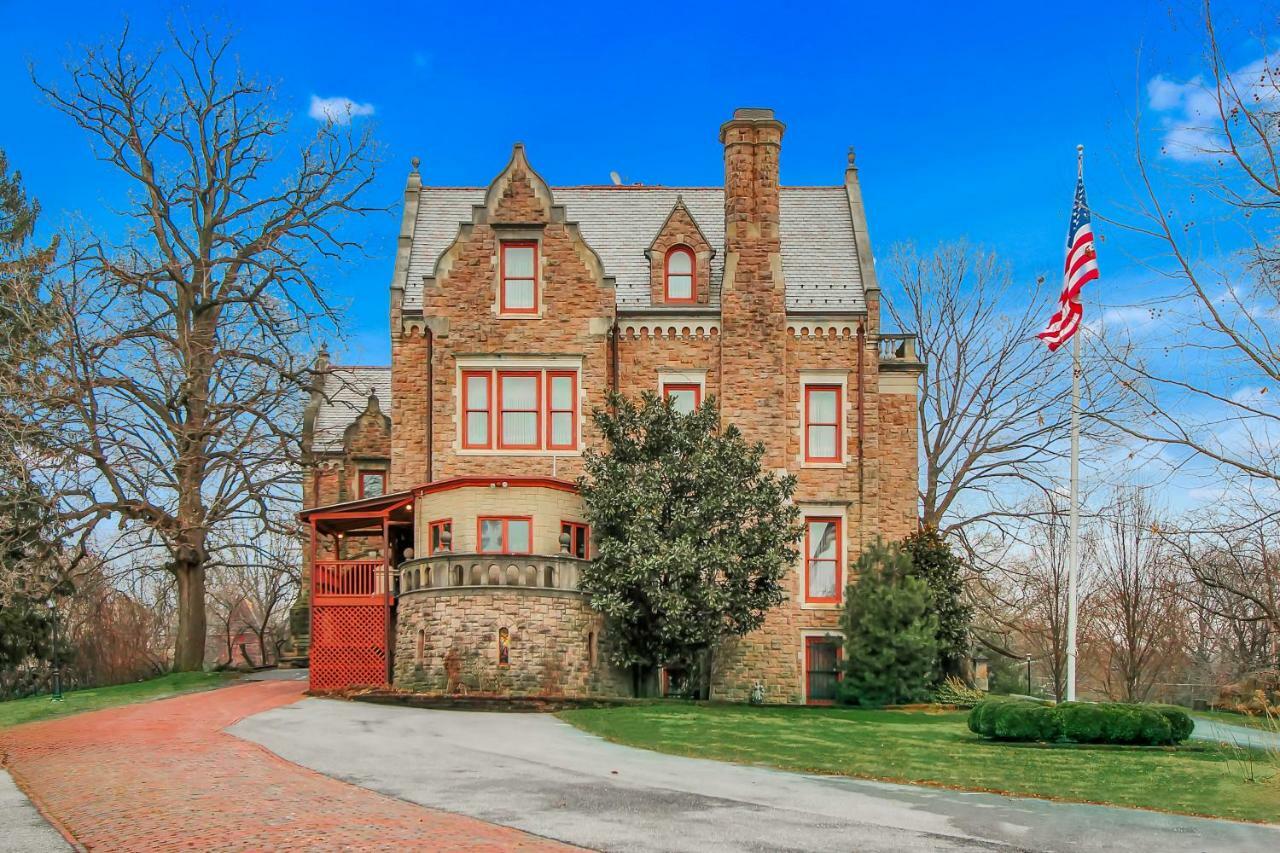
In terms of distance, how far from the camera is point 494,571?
1262 inches

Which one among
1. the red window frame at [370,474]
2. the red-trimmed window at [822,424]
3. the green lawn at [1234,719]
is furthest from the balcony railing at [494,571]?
the green lawn at [1234,719]

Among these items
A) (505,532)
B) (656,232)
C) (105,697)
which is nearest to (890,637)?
(505,532)

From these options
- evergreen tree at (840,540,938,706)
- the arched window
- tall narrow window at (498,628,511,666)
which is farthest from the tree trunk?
evergreen tree at (840,540,938,706)

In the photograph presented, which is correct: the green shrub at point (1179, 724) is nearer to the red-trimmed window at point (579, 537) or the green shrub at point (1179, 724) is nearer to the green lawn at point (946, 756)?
the green lawn at point (946, 756)

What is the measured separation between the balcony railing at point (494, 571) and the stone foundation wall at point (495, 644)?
225 millimetres

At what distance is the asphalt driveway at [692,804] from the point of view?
15828mm

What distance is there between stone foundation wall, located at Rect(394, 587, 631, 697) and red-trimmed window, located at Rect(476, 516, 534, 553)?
1682 millimetres

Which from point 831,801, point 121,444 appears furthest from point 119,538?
point 831,801

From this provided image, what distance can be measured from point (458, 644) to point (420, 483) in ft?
22.4

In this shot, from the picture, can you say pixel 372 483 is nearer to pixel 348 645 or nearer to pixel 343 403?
pixel 343 403

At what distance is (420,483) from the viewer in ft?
123

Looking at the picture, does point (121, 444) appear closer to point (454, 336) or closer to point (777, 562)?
point (454, 336)

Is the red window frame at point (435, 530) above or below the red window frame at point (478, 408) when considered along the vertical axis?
below

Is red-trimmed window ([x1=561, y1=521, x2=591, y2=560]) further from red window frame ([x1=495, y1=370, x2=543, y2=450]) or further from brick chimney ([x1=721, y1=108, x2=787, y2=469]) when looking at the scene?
brick chimney ([x1=721, y1=108, x2=787, y2=469])
